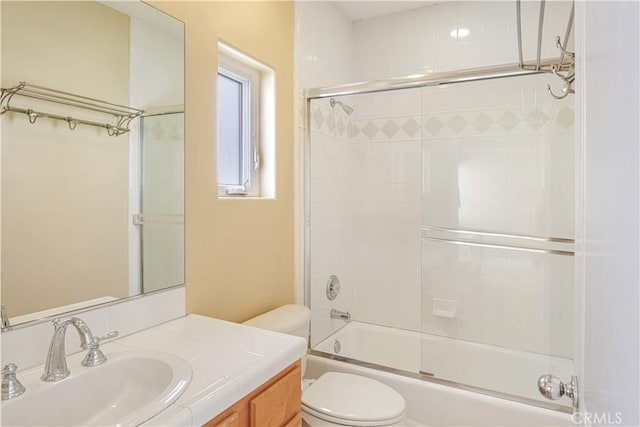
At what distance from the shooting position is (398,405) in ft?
5.07

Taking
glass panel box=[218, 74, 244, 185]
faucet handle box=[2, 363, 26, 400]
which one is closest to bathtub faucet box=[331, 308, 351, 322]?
glass panel box=[218, 74, 244, 185]

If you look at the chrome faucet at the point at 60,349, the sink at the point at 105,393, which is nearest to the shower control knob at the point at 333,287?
the sink at the point at 105,393

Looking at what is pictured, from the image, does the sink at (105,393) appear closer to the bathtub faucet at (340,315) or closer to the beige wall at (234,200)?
the beige wall at (234,200)

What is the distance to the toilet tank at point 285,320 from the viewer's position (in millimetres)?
1688

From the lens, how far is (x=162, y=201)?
1.39 metres

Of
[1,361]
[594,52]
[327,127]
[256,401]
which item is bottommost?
[256,401]

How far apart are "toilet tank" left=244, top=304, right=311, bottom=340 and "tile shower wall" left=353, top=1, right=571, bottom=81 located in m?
1.81

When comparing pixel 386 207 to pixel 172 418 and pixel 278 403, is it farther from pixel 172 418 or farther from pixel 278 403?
pixel 172 418

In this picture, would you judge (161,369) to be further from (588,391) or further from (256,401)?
(588,391)

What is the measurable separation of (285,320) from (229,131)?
955mm

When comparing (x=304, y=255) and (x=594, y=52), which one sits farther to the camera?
(x=304, y=255)

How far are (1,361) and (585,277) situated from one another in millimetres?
1250

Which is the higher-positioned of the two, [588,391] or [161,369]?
[588,391]

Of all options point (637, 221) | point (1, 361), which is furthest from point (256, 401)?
point (637, 221)
